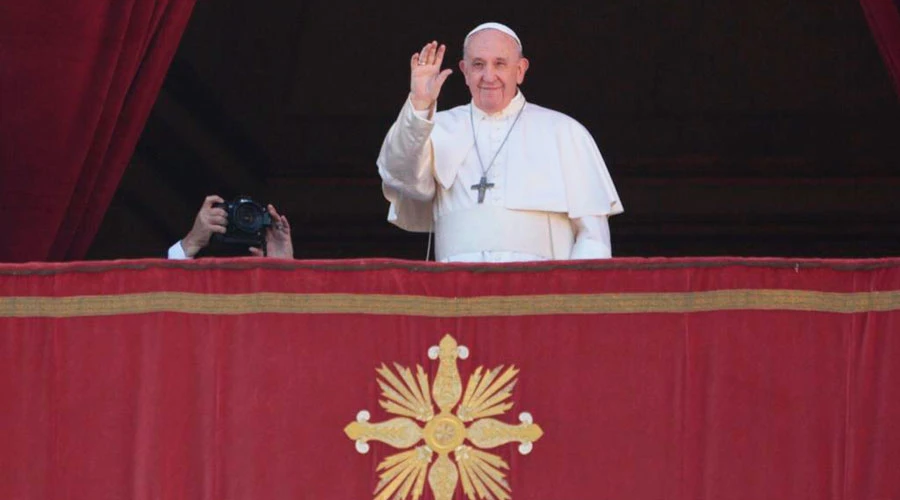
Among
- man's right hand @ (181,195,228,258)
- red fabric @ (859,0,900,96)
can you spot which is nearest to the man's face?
man's right hand @ (181,195,228,258)

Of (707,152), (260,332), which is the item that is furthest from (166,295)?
(707,152)

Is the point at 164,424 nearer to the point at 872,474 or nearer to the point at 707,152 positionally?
the point at 872,474

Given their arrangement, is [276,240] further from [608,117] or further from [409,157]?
[608,117]

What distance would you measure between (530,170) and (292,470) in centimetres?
130

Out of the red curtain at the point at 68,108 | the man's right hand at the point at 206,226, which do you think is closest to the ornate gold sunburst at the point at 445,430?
the man's right hand at the point at 206,226

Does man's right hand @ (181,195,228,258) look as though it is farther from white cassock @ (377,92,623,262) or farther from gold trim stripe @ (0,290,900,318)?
gold trim stripe @ (0,290,900,318)

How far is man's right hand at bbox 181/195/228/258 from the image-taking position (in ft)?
20.8

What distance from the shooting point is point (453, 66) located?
32.0 ft

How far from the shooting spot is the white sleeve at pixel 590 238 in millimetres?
6078

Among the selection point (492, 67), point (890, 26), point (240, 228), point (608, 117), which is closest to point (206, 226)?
point (240, 228)

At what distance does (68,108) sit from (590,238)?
157 cm

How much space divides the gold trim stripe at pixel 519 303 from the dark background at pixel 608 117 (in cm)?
367

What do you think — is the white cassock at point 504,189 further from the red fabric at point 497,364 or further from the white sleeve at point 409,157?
the red fabric at point 497,364

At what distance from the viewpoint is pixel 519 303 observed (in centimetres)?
542
